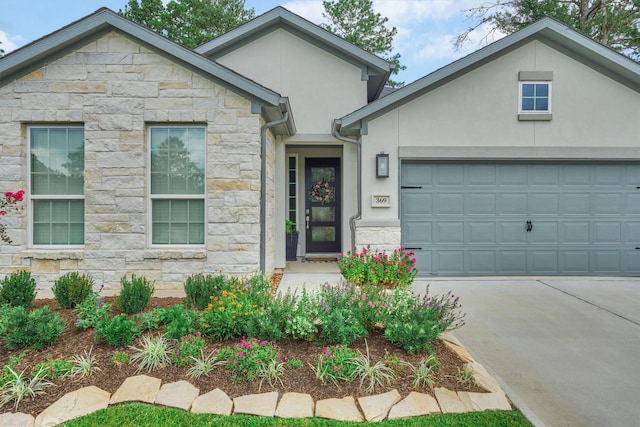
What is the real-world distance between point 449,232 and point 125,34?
21.4ft

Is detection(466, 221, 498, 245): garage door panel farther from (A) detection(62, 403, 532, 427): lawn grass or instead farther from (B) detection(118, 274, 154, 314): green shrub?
(B) detection(118, 274, 154, 314): green shrub

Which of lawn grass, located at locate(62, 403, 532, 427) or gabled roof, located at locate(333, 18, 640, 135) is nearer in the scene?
lawn grass, located at locate(62, 403, 532, 427)

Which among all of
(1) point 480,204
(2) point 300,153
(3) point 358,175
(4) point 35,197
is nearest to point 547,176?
(1) point 480,204

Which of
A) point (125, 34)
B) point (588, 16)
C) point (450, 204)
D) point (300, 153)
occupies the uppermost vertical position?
point (588, 16)

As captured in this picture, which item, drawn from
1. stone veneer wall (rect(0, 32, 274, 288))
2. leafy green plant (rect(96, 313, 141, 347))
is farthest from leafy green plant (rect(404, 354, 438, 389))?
stone veneer wall (rect(0, 32, 274, 288))

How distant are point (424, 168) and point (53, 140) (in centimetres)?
641

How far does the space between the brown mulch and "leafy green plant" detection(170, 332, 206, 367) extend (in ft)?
0.21

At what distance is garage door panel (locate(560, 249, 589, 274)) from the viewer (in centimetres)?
730

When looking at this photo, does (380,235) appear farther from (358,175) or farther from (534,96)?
(534,96)

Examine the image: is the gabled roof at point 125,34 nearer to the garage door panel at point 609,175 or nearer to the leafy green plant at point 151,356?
the leafy green plant at point 151,356

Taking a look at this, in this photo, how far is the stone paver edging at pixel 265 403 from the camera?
260 centimetres

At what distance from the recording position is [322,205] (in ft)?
31.7

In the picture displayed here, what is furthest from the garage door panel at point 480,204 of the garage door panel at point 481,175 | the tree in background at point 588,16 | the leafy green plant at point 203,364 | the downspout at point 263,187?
the tree in background at point 588,16

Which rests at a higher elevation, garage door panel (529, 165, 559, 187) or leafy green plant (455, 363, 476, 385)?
garage door panel (529, 165, 559, 187)
